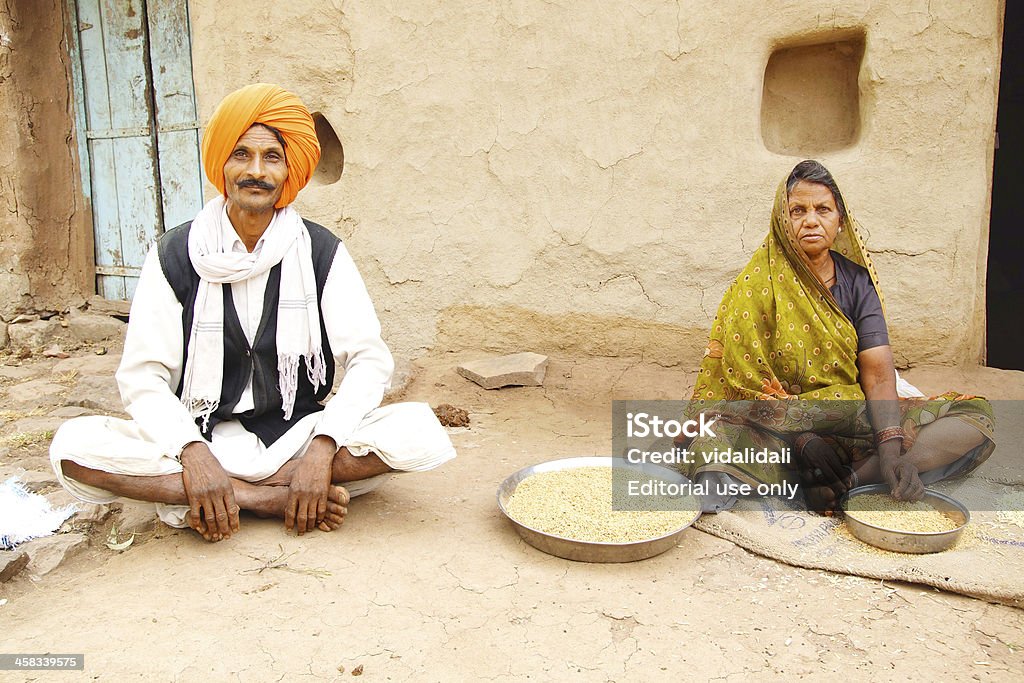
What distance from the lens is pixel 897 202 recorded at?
3920 mm

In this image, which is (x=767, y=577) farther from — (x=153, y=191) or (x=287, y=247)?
(x=153, y=191)

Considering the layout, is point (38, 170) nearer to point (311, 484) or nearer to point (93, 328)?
point (93, 328)

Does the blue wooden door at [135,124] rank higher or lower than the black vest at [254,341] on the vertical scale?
higher

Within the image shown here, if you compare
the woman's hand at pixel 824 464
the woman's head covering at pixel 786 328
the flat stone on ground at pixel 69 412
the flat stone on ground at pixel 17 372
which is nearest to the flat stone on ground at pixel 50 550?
the flat stone on ground at pixel 69 412

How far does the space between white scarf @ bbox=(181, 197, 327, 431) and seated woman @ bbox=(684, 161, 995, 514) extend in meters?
1.48

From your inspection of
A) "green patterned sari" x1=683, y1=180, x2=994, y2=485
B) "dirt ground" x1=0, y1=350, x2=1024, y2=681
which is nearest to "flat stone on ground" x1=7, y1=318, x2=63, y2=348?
"dirt ground" x1=0, y1=350, x2=1024, y2=681

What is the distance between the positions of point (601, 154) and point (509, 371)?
1.25 m

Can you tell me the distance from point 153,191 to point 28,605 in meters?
3.92

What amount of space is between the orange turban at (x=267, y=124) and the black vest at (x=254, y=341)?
0.66 ft

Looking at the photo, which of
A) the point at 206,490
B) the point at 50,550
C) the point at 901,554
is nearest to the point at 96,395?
the point at 50,550

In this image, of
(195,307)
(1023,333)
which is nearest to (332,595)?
(195,307)

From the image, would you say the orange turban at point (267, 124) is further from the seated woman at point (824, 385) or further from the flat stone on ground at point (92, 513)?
the seated woman at point (824, 385)

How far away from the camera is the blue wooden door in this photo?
5441 mm

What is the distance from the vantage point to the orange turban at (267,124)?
2.72m
